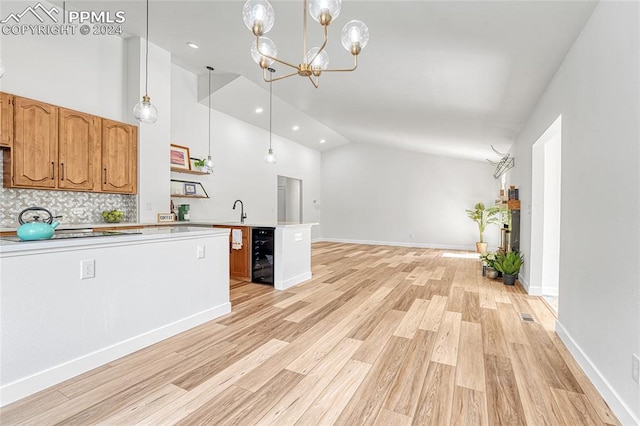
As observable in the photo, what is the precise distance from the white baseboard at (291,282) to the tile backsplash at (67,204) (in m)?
2.46

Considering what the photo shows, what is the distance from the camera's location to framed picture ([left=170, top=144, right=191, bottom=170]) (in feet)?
17.8

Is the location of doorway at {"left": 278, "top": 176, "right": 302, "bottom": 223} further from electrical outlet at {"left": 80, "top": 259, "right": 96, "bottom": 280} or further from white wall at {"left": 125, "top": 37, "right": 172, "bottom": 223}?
electrical outlet at {"left": 80, "top": 259, "right": 96, "bottom": 280}

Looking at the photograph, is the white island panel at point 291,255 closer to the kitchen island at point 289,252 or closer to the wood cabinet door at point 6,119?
the kitchen island at point 289,252

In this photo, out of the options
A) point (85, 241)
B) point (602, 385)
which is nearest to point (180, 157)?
point (85, 241)

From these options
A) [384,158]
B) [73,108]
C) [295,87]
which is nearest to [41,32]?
[73,108]

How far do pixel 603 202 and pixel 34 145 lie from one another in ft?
17.7

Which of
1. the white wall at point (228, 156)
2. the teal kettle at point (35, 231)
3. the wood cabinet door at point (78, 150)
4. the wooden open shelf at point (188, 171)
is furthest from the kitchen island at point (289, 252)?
the teal kettle at point (35, 231)

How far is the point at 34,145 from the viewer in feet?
11.6

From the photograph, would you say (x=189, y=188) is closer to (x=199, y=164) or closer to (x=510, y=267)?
(x=199, y=164)

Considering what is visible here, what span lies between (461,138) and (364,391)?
5705mm

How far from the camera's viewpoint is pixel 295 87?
525 centimetres

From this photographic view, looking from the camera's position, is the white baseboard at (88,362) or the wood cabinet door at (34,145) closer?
the white baseboard at (88,362)

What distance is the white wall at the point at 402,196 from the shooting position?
8.70 m

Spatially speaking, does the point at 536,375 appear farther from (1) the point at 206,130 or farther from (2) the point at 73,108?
(1) the point at 206,130
